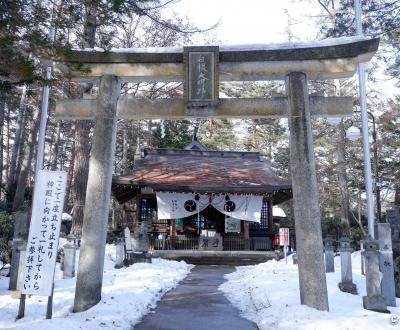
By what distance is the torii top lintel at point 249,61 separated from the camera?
7.10 m

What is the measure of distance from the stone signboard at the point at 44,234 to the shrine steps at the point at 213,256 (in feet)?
38.9

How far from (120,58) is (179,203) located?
13521 millimetres

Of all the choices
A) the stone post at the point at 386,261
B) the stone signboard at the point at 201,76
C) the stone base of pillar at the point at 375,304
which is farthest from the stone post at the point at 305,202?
the stone post at the point at 386,261

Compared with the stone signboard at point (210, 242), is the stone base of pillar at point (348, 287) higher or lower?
lower

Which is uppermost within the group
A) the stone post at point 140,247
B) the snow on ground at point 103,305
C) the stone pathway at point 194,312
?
the stone post at point 140,247

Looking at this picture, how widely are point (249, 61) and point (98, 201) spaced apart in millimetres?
3730

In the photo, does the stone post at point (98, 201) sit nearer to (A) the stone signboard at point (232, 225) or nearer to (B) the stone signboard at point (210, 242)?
(B) the stone signboard at point (210, 242)

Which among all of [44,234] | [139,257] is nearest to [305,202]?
[44,234]

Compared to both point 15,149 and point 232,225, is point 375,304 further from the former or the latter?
point 15,149

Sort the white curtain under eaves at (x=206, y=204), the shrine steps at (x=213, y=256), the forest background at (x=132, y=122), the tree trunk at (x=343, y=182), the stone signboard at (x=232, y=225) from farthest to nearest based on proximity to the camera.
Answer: the tree trunk at (x=343, y=182) → the stone signboard at (x=232, y=225) → the white curtain under eaves at (x=206, y=204) → the shrine steps at (x=213, y=256) → the forest background at (x=132, y=122)

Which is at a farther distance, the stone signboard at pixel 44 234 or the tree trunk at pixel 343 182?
the tree trunk at pixel 343 182

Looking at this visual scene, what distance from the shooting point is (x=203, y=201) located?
20.6 m

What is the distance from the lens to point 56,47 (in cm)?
573

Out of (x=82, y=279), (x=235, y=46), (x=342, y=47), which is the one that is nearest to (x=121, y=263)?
(x=82, y=279)
